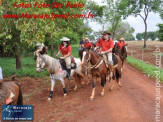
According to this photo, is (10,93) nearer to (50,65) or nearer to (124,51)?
(50,65)

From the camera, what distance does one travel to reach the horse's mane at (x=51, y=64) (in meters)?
7.80

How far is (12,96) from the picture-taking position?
221 inches

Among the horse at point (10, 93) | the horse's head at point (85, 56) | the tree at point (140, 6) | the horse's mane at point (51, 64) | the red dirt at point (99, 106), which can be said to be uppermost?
the tree at point (140, 6)

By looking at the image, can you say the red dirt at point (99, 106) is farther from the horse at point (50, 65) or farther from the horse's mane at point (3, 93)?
the horse's mane at point (3, 93)

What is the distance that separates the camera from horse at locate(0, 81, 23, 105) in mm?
5285

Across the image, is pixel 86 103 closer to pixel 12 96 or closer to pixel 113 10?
pixel 12 96

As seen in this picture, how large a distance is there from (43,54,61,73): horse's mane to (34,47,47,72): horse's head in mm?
159

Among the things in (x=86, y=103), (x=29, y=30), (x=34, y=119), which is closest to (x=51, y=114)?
(x=34, y=119)

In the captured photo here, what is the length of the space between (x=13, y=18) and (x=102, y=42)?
4.94m

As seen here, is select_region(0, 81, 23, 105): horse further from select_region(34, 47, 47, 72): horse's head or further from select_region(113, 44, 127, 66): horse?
select_region(113, 44, 127, 66): horse

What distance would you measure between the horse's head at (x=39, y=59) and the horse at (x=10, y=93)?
1.46 m

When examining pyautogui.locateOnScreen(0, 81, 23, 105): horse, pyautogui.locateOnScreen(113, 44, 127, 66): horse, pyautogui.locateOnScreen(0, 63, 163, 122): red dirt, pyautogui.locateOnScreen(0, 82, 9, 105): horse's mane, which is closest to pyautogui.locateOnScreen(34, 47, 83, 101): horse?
pyautogui.locateOnScreen(0, 63, 163, 122): red dirt

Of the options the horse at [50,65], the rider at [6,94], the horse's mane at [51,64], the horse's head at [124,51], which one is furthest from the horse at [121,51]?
the rider at [6,94]

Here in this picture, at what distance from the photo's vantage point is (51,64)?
8016 mm
